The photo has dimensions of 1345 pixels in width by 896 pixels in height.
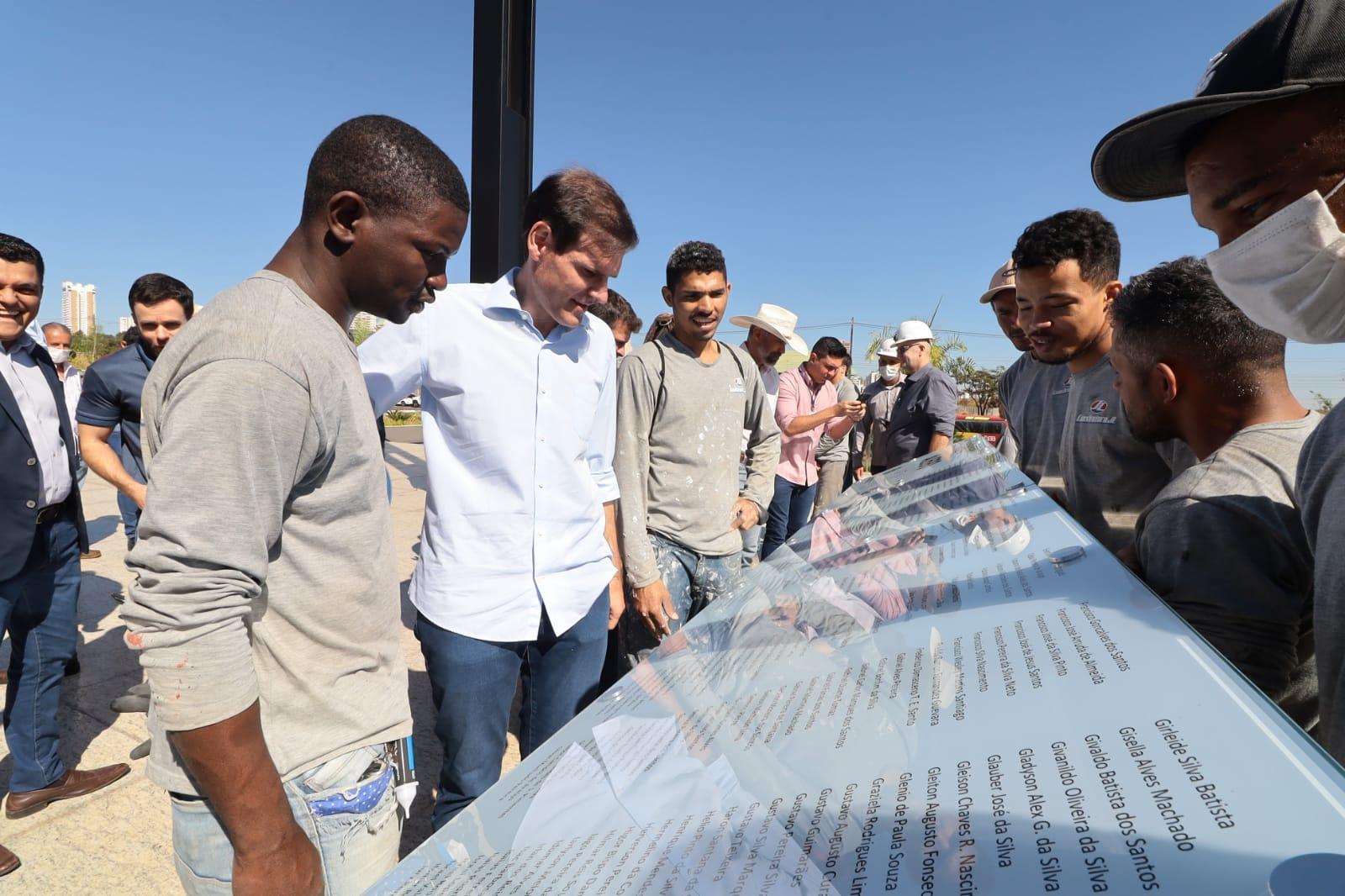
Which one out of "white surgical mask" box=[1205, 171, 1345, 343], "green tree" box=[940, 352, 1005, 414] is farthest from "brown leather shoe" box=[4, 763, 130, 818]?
"green tree" box=[940, 352, 1005, 414]

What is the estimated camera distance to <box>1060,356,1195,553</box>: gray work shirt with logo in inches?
71.1

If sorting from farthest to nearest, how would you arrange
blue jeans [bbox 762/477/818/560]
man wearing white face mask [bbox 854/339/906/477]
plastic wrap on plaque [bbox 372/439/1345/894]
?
man wearing white face mask [bbox 854/339/906/477], blue jeans [bbox 762/477/818/560], plastic wrap on plaque [bbox 372/439/1345/894]

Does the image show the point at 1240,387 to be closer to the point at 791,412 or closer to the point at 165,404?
the point at 165,404

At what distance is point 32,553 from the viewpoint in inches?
110

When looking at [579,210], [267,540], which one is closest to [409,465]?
[579,210]

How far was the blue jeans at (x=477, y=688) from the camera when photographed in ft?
6.12

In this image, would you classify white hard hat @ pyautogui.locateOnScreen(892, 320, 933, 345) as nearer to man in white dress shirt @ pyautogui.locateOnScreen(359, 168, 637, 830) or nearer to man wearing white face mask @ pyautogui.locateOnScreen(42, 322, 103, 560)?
man in white dress shirt @ pyautogui.locateOnScreen(359, 168, 637, 830)

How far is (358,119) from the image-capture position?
132 cm

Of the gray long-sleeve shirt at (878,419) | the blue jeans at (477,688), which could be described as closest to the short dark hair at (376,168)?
the blue jeans at (477,688)

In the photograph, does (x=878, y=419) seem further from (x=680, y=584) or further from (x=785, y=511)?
(x=680, y=584)

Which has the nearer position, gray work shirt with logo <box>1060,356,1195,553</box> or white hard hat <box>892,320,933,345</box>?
gray work shirt with logo <box>1060,356,1195,553</box>

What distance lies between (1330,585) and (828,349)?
16.6ft

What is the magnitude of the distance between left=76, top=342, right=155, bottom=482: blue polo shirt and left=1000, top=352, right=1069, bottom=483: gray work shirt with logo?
3939mm

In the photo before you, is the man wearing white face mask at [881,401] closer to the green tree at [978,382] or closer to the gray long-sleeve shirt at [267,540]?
the gray long-sleeve shirt at [267,540]
